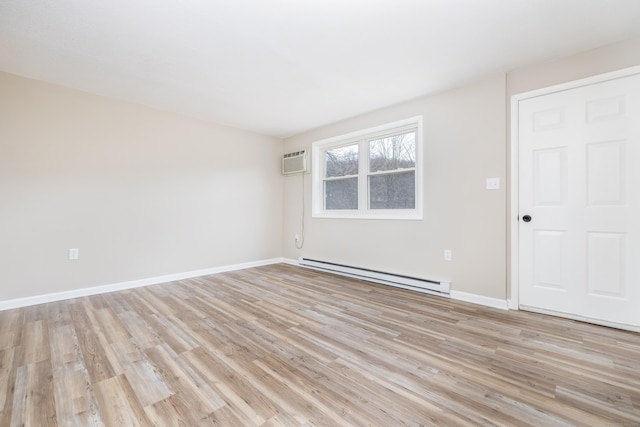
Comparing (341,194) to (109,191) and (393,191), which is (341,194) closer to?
(393,191)

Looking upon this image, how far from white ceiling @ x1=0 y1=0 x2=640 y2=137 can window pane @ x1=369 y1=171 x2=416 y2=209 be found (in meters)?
1.01

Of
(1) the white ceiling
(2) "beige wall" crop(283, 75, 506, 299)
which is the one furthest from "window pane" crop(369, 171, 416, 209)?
(1) the white ceiling

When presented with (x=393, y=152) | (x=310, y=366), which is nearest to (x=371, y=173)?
(x=393, y=152)

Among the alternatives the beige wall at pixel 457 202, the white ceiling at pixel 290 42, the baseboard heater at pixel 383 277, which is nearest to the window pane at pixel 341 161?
the beige wall at pixel 457 202

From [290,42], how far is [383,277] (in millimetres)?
2792

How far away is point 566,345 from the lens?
192cm

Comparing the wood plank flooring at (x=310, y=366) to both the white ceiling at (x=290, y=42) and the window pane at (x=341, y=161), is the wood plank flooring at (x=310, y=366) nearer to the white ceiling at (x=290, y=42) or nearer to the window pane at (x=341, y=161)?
the window pane at (x=341, y=161)

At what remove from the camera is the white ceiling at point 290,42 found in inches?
71.3

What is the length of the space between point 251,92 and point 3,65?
222cm

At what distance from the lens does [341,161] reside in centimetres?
432

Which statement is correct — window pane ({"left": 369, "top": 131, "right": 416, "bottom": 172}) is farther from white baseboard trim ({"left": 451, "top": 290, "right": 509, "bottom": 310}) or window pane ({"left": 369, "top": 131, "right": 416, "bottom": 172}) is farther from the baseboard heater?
white baseboard trim ({"left": 451, "top": 290, "right": 509, "bottom": 310})

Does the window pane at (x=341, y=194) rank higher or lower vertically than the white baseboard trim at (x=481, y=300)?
higher

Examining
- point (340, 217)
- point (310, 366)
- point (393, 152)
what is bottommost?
point (310, 366)

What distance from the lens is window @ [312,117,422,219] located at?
11.3 feet
